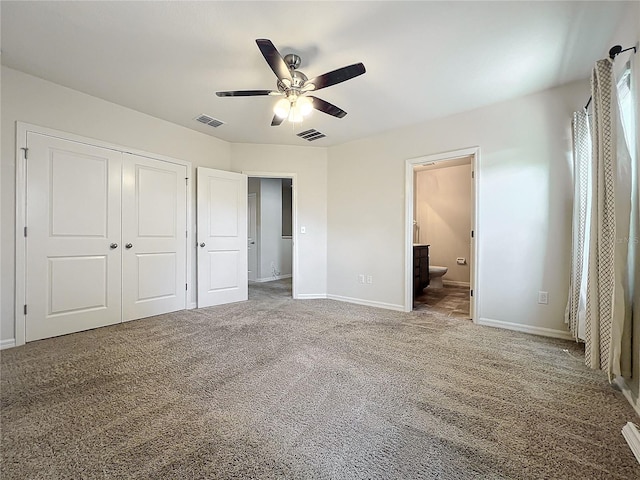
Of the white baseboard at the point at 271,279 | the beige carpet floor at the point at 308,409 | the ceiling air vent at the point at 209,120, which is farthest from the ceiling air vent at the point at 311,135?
the white baseboard at the point at 271,279

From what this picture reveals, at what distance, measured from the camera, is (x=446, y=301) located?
4.43 m

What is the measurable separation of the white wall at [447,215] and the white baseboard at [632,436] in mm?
4663

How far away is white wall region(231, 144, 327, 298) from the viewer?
179 inches

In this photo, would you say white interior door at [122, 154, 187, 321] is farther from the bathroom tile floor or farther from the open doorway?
the bathroom tile floor

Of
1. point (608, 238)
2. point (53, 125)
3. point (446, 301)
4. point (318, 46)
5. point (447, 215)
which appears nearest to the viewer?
point (608, 238)

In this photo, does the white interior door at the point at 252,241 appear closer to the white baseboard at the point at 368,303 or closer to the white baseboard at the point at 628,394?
the white baseboard at the point at 368,303

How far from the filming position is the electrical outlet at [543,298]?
2863mm

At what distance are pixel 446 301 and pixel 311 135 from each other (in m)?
3.39

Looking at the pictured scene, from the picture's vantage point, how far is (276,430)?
1.40m

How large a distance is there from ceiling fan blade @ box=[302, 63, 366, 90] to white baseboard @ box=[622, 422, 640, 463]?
244 cm

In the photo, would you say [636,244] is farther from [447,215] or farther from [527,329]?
[447,215]

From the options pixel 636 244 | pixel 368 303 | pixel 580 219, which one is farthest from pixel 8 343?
pixel 580 219

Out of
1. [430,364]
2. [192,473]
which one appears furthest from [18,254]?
[430,364]

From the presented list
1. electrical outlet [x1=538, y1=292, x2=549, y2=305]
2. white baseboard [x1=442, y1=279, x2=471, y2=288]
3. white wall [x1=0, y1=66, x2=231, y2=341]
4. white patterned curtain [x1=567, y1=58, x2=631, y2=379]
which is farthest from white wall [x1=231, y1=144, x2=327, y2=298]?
white patterned curtain [x1=567, y1=58, x2=631, y2=379]
